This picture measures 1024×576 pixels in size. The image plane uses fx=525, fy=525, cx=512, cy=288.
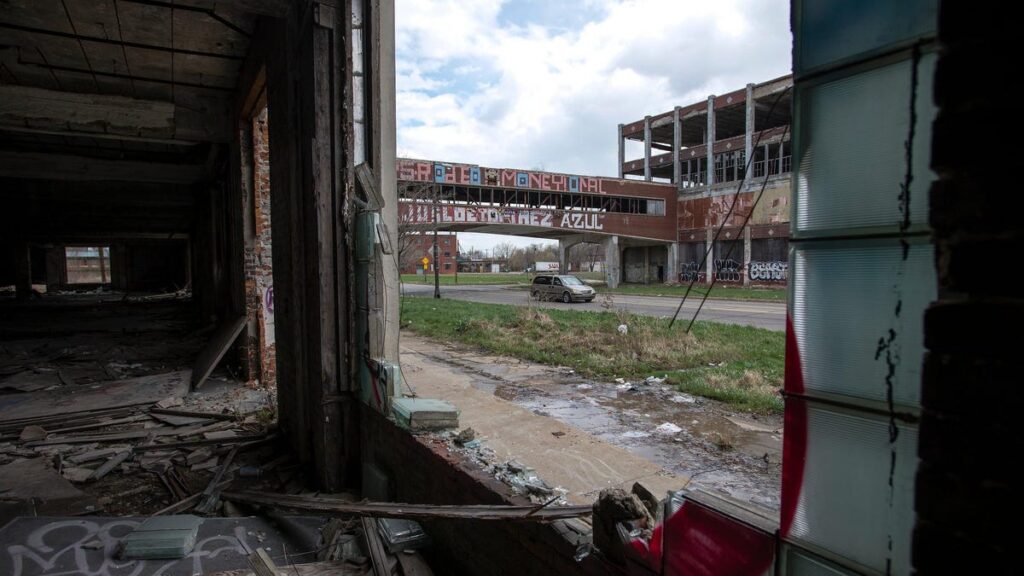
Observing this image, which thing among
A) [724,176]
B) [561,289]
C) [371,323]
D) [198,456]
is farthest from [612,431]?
[724,176]

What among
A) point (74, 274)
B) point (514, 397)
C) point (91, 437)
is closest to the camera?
point (91, 437)

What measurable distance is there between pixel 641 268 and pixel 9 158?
36.1m

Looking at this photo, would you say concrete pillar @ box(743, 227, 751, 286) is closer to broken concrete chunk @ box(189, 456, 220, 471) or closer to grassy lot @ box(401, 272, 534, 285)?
grassy lot @ box(401, 272, 534, 285)

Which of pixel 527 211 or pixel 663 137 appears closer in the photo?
pixel 527 211

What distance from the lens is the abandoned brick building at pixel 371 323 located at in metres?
1.02

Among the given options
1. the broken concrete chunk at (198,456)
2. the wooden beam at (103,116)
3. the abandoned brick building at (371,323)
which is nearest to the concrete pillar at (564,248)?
the abandoned brick building at (371,323)

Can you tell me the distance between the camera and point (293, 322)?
19.6ft

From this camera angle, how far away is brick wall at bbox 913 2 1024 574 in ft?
3.04

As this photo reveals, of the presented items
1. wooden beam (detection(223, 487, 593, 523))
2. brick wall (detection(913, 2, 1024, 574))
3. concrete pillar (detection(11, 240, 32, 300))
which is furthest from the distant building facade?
concrete pillar (detection(11, 240, 32, 300))

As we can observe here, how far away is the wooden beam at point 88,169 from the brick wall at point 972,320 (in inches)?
539

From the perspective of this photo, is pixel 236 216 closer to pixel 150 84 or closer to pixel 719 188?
pixel 150 84

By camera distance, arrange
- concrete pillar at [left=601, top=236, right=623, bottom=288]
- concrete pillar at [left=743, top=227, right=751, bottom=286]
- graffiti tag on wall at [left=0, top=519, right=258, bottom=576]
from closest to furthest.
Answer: graffiti tag on wall at [left=0, top=519, right=258, bottom=576], concrete pillar at [left=743, top=227, right=751, bottom=286], concrete pillar at [left=601, top=236, right=623, bottom=288]

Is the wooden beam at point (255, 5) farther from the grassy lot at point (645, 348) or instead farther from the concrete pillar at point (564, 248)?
the concrete pillar at point (564, 248)

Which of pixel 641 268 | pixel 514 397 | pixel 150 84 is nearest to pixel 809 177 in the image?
pixel 514 397
